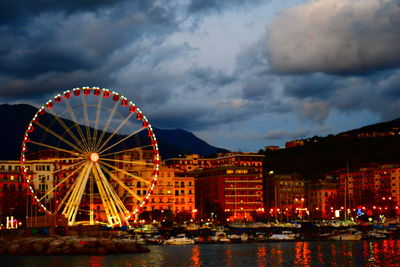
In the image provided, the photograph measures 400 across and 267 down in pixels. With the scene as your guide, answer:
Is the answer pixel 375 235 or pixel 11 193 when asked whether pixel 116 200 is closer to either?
pixel 375 235

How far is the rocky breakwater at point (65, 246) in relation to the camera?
92062 millimetres

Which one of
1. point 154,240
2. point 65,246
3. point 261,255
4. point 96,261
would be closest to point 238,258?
point 261,255

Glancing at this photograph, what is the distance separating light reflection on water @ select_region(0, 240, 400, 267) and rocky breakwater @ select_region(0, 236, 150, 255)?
103 inches

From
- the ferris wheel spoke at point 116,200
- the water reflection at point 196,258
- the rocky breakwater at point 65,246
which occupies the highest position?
the ferris wheel spoke at point 116,200

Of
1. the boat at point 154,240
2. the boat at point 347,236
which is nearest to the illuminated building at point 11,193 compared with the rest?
the boat at point 154,240

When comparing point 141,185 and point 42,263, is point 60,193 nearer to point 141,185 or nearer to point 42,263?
point 141,185

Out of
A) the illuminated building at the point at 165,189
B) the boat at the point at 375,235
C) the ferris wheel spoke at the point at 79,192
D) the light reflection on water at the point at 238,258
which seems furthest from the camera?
the illuminated building at the point at 165,189

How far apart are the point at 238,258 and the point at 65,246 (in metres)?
21.7

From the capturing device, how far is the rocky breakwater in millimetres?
92062

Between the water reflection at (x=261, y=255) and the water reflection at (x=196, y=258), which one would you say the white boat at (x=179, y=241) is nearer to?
the water reflection at (x=196, y=258)

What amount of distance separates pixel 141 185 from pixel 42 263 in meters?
97.3

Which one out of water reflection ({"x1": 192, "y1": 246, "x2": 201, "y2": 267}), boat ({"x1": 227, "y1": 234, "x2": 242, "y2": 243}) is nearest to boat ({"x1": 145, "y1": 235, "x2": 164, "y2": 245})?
boat ({"x1": 227, "y1": 234, "x2": 242, "y2": 243})

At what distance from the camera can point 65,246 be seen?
3647 inches

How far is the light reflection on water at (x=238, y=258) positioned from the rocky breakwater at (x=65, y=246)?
262cm
